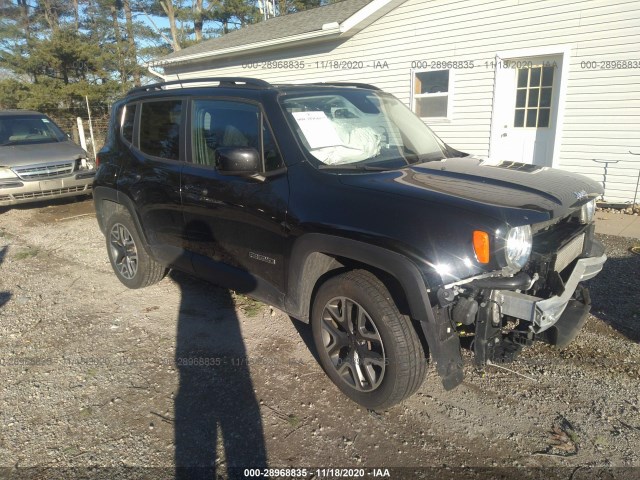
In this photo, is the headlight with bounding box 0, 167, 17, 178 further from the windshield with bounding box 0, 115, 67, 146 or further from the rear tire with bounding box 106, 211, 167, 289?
the rear tire with bounding box 106, 211, 167, 289

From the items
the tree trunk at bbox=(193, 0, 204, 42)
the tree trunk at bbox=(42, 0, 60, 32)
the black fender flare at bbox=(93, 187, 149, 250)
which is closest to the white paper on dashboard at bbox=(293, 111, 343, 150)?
the black fender flare at bbox=(93, 187, 149, 250)

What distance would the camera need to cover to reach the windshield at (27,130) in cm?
939

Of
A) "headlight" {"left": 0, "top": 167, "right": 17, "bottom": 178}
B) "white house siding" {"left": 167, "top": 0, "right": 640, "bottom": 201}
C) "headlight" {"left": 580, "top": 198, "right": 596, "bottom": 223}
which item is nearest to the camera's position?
"headlight" {"left": 580, "top": 198, "right": 596, "bottom": 223}

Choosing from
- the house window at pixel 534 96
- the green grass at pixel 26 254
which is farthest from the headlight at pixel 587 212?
the green grass at pixel 26 254

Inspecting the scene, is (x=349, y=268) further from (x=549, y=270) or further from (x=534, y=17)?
(x=534, y=17)

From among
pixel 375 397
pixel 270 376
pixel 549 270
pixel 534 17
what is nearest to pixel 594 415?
pixel 549 270

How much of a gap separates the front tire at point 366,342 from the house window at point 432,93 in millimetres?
7840

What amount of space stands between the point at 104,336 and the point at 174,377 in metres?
1.04

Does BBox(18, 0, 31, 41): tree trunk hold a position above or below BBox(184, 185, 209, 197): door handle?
above

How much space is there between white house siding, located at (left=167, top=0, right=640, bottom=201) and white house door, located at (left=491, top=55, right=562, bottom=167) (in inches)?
8.2

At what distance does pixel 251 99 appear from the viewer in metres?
3.54

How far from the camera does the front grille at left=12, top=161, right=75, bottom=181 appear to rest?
27.8 ft

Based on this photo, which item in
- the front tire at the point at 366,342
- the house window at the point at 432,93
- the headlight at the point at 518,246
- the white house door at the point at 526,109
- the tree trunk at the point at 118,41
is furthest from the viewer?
the tree trunk at the point at 118,41

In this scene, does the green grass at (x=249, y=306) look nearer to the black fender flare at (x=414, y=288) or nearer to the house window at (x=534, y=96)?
the black fender flare at (x=414, y=288)
